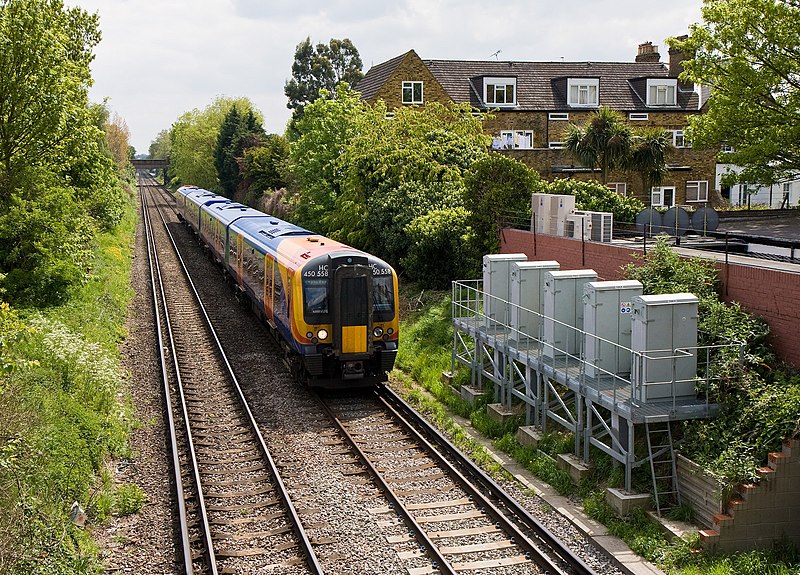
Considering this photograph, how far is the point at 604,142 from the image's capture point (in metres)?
31.0

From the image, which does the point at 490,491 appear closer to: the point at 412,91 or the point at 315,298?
the point at 315,298

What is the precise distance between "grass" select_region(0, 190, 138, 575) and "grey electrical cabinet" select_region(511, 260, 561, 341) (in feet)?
24.1

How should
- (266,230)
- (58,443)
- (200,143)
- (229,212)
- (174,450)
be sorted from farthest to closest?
1. (200,143)
2. (229,212)
3. (266,230)
4. (174,450)
5. (58,443)

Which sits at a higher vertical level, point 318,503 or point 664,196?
point 664,196

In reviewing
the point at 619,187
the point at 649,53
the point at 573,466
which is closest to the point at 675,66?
the point at 649,53

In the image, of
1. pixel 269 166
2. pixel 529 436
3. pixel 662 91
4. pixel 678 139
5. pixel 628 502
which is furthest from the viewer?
pixel 269 166

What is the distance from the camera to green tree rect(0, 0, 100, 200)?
2088 cm

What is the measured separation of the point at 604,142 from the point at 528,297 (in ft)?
54.0

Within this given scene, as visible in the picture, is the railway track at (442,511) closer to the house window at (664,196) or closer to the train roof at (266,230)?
the train roof at (266,230)

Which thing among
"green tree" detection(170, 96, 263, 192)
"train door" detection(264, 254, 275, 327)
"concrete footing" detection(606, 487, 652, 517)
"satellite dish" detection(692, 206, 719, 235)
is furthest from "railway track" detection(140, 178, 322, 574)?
"green tree" detection(170, 96, 263, 192)

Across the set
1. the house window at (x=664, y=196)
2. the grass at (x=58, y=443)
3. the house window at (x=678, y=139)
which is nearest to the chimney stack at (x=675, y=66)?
the house window at (x=678, y=139)

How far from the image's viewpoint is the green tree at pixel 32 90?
68.5ft

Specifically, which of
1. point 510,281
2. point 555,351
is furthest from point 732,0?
point 555,351

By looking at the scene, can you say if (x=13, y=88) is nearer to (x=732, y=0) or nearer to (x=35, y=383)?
(x=35, y=383)
